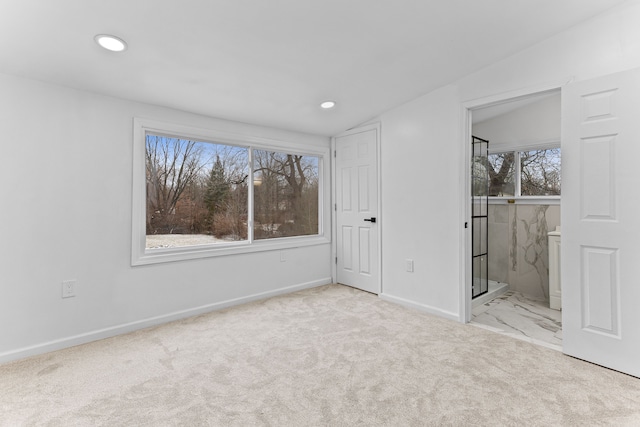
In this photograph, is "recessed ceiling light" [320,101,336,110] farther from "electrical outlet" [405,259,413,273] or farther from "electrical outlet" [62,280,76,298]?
"electrical outlet" [62,280,76,298]

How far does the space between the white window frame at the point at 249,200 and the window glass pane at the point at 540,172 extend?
8.29ft

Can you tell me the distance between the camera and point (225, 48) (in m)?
2.22

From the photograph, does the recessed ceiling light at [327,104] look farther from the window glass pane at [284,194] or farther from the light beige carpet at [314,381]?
the light beige carpet at [314,381]

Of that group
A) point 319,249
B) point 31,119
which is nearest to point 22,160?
point 31,119

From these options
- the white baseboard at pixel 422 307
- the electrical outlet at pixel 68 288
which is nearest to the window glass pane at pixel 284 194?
the white baseboard at pixel 422 307

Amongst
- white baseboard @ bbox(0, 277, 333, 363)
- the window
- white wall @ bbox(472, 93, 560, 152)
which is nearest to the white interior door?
white baseboard @ bbox(0, 277, 333, 363)

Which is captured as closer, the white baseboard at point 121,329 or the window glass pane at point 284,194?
the white baseboard at point 121,329

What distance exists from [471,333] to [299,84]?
105 inches

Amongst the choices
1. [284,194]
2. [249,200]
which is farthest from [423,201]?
[249,200]

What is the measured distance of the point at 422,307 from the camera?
3250mm

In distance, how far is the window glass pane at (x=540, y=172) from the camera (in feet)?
12.3

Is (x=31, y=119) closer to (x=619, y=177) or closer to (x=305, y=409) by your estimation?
(x=305, y=409)

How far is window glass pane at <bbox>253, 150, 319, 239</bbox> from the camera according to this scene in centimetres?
379

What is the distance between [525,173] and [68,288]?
16.4ft
